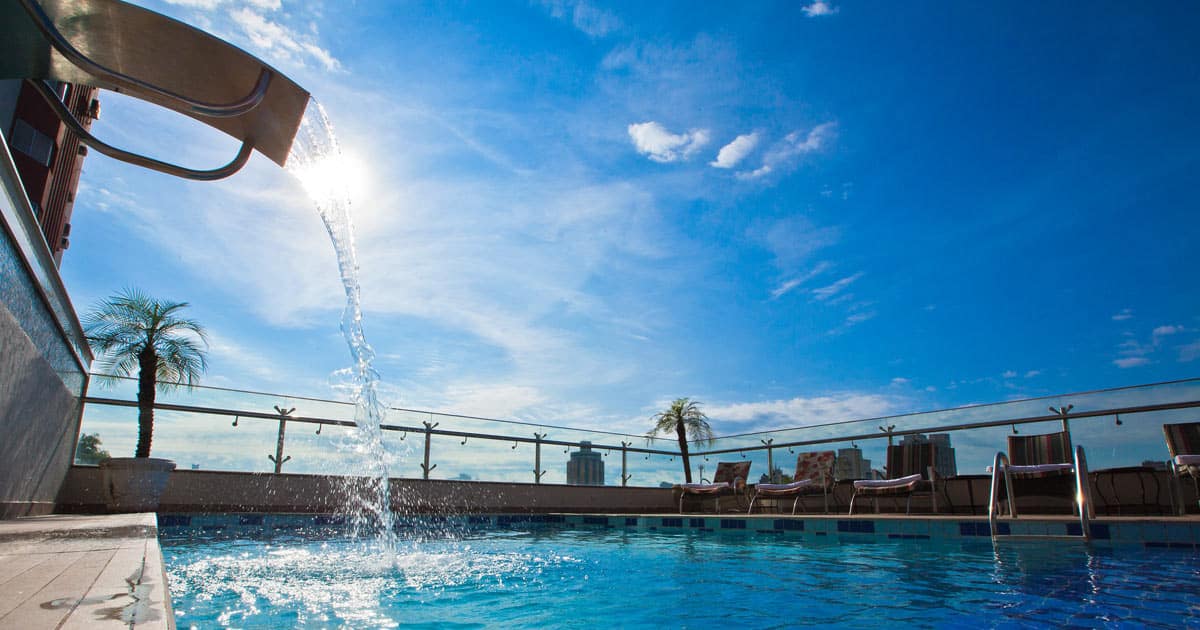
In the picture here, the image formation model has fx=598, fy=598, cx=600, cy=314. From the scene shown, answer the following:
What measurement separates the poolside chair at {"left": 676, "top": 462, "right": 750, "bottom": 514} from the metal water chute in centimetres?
895

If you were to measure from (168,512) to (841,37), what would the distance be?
10.6 meters

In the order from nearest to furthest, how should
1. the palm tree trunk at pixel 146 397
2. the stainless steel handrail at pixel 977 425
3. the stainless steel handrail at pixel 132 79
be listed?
the stainless steel handrail at pixel 132 79, the stainless steel handrail at pixel 977 425, the palm tree trunk at pixel 146 397

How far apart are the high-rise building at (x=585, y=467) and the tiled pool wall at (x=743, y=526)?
129cm

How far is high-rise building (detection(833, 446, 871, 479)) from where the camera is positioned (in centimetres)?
877

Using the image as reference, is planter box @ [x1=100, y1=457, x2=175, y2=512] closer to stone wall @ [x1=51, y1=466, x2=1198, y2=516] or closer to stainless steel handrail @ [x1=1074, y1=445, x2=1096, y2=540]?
stone wall @ [x1=51, y1=466, x2=1198, y2=516]

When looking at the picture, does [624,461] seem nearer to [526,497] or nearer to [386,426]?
[526,497]

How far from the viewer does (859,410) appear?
1366cm

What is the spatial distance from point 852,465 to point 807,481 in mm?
944

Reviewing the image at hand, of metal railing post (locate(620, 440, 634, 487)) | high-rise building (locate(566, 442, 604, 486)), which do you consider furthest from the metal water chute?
metal railing post (locate(620, 440, 634, 487))

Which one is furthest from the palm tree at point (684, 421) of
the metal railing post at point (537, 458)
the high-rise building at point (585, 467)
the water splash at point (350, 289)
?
the water splash at point (350, 289)

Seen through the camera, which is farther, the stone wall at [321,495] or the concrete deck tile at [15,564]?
the stone wall at [321,495]

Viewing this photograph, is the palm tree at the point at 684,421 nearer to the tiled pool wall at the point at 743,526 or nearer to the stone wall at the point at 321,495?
the stone wall at the point at 321,495

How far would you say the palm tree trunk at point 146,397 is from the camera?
24.0 feet

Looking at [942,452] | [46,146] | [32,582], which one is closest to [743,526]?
[942,452]
